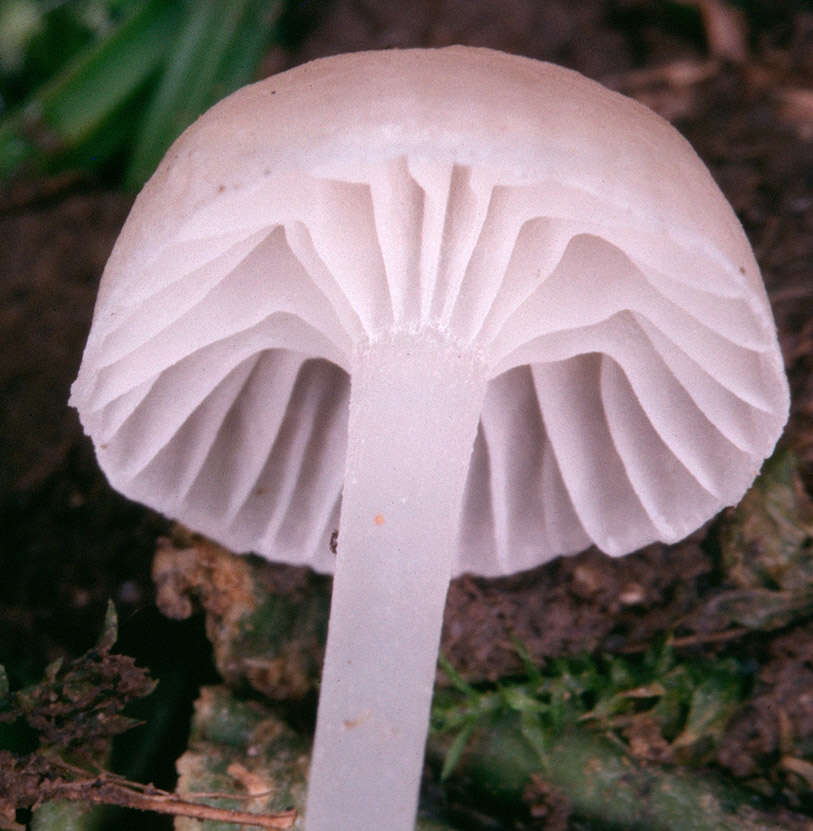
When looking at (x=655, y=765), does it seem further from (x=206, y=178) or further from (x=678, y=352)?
(x=206, y=178)

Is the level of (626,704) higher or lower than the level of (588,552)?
lower

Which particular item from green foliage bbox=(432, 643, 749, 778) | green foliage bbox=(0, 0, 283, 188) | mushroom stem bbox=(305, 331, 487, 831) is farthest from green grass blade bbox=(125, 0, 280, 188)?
green foliage bbox=(432, 643, 749, 778)

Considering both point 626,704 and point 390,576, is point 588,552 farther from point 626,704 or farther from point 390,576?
point 390,576

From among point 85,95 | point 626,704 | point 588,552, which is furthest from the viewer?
point 85,95

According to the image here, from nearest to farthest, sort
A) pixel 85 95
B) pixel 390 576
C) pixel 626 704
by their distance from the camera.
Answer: pixel 390 576 < pixel 626 704 < pixel 85 95

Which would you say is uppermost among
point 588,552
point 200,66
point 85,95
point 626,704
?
point 200,66

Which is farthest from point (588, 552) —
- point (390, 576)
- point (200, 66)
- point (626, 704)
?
point (200, 66)

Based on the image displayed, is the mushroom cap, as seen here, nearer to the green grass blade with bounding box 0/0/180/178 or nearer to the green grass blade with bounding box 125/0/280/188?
the green grass blade with bounding box 125/0/280/188
